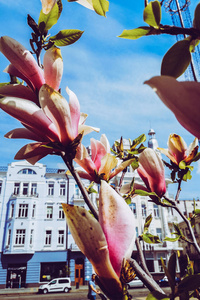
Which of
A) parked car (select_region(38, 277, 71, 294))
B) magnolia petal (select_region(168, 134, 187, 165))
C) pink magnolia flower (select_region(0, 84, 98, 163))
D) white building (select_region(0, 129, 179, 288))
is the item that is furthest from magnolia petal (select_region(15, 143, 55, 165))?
parked car (select_region(38, 277, 71, 294))

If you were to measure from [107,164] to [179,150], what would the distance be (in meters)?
0.22

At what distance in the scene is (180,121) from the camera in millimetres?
258

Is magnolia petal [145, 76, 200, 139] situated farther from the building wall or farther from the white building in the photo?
the building wall

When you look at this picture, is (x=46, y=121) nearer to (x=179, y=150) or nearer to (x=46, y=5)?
(x=46, y=5)

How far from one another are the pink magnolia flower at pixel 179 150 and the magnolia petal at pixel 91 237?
0.40 metres

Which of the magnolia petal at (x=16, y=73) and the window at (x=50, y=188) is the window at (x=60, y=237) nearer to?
the window at (x=50, y=188)

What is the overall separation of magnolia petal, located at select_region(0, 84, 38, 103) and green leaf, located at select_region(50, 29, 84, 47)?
14 centimetres

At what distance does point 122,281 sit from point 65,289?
14.3m

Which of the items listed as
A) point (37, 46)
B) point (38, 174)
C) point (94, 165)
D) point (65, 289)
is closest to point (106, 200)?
point (94, 165)

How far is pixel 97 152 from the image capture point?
0.56 metres

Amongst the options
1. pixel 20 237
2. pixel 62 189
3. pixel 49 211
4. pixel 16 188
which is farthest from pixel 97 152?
pixel 62 189

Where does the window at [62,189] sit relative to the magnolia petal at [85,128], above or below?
above

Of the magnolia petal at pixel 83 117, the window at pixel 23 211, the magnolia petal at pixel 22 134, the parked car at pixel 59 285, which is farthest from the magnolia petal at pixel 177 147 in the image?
the window at pixel 23 211

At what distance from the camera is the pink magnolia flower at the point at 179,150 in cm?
62
